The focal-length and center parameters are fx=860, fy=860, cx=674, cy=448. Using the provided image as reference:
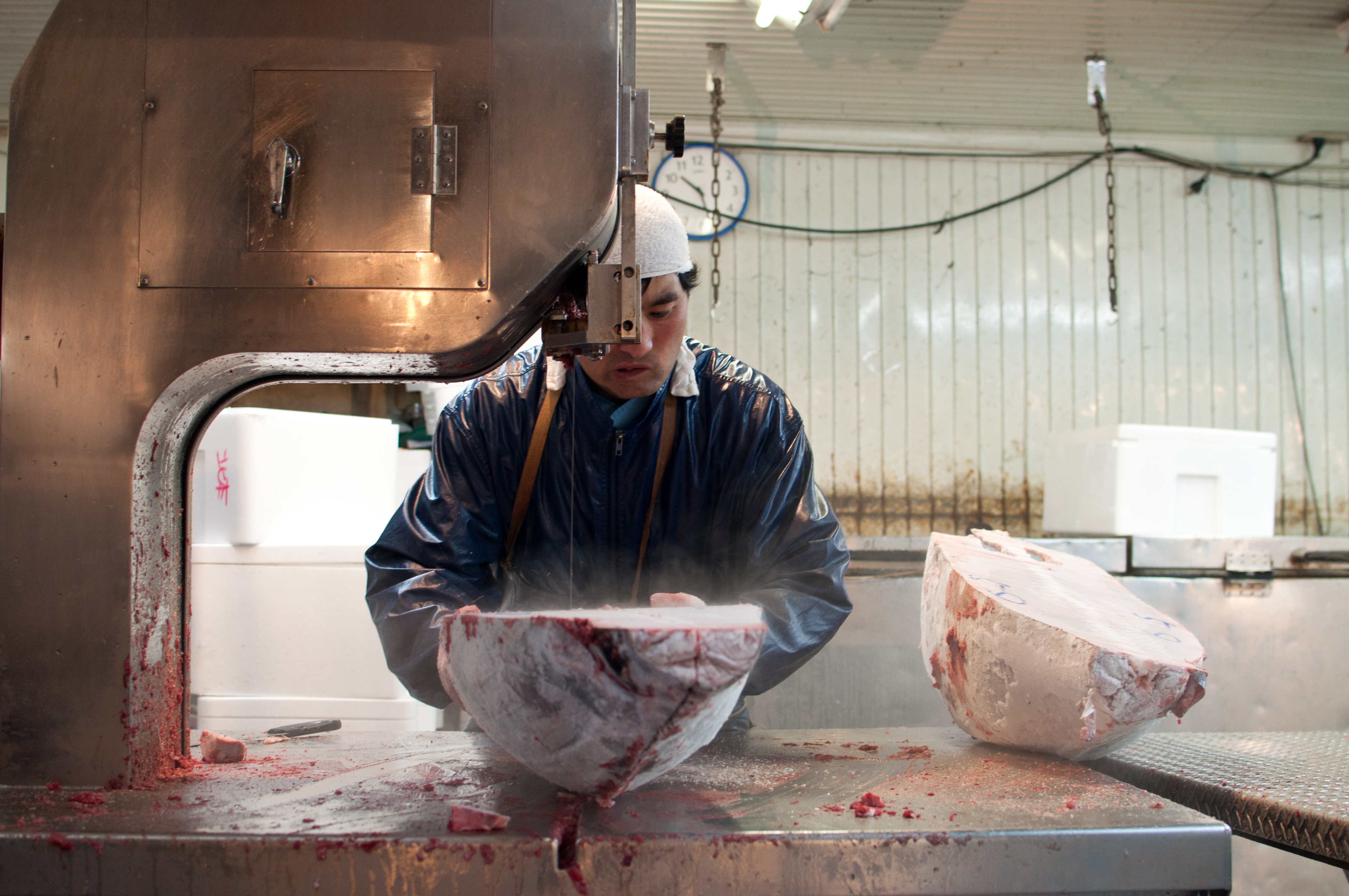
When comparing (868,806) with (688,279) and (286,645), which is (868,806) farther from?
(286,645)

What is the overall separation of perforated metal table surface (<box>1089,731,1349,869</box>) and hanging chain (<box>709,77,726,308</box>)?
312 cm

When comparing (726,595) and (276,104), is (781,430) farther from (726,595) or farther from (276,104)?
(276,104)

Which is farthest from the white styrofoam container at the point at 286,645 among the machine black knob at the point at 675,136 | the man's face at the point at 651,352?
the machine black knob at the point at 675,136

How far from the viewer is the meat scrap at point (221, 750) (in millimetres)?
1388

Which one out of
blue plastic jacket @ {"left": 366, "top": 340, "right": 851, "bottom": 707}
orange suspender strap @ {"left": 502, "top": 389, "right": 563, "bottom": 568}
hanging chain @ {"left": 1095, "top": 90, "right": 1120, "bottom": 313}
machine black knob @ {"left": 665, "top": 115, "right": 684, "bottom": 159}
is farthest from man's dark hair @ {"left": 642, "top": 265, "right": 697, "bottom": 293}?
hanging chain @ {"left": 1095, "top": 90, "right": 1120, "bottom": 313}

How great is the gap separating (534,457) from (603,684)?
1057mm

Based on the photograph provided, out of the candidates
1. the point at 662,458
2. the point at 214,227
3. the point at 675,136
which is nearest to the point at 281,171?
the point at 214,227

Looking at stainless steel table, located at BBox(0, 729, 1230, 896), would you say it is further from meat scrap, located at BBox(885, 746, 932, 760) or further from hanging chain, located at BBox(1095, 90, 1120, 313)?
hanging chain, located at BBox(1095, 90, 1120, 313)

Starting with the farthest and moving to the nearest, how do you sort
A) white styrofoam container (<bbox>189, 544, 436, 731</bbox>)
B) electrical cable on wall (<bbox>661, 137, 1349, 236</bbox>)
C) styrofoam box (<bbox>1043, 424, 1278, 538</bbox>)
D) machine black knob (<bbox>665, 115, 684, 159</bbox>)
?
1. electrical cable on wall (<bbox>661, 137, 1349, 236</bbox>)
2. styrofoam box (<bbox>1043, 424, 1278, 538</bbox>)
3. white styrofoam container (<bbox>189, 544, 436, 731</bbox>)
4. machine black knob (<bbox>665, 115, 684, 159</bbox>)

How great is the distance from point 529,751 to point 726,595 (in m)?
1.03

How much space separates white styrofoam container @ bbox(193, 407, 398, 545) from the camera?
2.64 metres

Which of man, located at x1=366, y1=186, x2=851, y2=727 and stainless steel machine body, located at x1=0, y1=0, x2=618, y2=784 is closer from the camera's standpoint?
stainless steel machine body, located at x1=0, y1=0, x2=618, y2=784

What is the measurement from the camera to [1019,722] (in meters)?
1.54

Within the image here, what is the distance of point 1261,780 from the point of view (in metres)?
1.42
